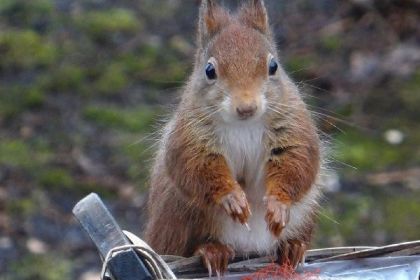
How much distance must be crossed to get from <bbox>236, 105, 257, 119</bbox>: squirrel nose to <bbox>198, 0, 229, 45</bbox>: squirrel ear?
0.36 metres

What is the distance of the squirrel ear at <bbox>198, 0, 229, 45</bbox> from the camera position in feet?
10.0

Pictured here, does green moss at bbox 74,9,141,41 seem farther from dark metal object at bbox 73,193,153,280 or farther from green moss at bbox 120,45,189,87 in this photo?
dark metal object at bbox 73,193,153,280

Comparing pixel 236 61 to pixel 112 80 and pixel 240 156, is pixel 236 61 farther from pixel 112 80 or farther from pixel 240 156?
pixel 112 80

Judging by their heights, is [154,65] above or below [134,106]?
above

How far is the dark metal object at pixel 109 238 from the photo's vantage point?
2.39 meters

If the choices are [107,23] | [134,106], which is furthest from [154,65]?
[107,23]

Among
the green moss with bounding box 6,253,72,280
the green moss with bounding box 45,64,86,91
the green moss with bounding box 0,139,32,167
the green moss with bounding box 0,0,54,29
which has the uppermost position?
the green moss with bounding box 0,0,54,29

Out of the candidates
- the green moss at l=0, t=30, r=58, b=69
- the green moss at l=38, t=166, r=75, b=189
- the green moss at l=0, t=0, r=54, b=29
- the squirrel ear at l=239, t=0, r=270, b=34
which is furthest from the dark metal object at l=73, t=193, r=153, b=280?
the green moss at l=0, t=0, r=54, b=29

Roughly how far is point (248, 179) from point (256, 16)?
0.44 metres

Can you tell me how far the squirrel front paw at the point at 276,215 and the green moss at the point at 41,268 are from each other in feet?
6.11

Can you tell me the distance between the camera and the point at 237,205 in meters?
2.75

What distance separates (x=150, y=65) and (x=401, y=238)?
1750 millimetres

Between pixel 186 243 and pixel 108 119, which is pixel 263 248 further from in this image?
pixel 108 119

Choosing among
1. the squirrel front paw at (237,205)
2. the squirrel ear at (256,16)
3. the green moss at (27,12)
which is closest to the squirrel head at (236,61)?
the squirrel ear at (256,16)
